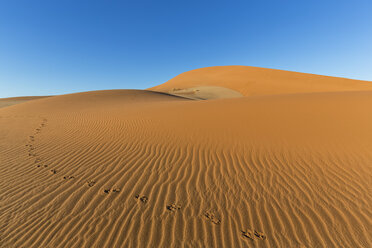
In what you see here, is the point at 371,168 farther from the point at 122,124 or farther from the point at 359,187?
the point at 122,124

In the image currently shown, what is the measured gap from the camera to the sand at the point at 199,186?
2.64m

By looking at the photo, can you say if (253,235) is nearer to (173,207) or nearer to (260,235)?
(260,235)

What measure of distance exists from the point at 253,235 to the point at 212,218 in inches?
26.7

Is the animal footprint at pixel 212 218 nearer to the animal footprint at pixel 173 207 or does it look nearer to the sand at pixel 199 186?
the sand at pixel 199 186

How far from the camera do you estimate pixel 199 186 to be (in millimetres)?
3746

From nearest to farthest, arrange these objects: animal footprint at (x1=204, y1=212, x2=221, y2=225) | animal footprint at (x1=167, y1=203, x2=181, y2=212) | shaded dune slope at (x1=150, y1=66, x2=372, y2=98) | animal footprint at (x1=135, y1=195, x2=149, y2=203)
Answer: animal footprint at (x1=204, y1=212, x2=221, y2=225) → animal footprint at (x1=167, y1=203, x2=181, y2=212) → animal footprint at (x1=135, y1=195, x2=149, y2=203) → shaded dune slope at (x1=150, y1=66, x2=372, y2=98)

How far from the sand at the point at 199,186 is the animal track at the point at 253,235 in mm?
16

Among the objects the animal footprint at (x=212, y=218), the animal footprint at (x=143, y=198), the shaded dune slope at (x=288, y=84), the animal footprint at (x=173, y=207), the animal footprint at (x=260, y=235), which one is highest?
the shaded dune slope at (x=288, y=84)

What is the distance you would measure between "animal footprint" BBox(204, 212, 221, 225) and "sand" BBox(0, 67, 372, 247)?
2 centimetres

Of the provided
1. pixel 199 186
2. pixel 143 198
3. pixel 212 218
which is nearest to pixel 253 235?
pixel 212 218

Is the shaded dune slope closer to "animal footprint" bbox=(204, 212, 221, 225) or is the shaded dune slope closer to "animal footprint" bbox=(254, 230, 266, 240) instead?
"animal footprint" bbox=(204, 212, 221, 225)

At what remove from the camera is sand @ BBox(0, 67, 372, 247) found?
264cm

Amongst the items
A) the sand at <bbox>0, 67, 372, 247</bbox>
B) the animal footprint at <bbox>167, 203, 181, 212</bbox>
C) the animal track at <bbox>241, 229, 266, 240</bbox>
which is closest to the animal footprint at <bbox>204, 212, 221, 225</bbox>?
the sand at <bbox>0, 67, 372, 247</bbox>

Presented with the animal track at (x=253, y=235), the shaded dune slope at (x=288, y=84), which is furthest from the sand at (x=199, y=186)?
the shaded dune slope at (x=288, y=84)
